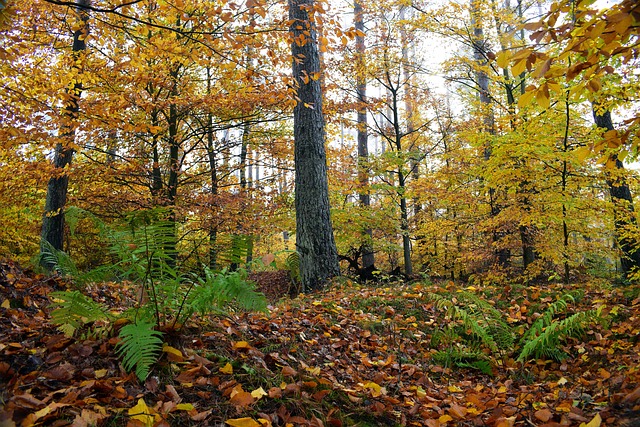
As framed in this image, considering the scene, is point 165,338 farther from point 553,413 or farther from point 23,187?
point 23,187

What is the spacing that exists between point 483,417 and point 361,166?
9627 millimetres

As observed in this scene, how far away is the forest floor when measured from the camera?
2133 mm

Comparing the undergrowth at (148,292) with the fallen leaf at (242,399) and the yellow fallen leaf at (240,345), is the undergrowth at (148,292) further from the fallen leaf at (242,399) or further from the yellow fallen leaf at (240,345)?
the fallen leaf at (242,399)

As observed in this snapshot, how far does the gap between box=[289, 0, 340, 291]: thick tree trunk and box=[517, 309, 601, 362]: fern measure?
3.30 meters

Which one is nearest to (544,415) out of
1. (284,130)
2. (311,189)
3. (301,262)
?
(301,262)

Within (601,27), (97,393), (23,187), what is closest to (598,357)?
(601,27)

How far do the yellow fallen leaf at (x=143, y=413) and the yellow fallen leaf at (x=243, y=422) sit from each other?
363mm

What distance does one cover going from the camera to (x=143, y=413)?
77.9 inches

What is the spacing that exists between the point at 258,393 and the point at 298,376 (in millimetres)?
463

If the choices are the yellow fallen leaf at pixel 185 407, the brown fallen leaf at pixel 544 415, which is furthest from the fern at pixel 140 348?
the brown fallen leaf at pixel 544 415

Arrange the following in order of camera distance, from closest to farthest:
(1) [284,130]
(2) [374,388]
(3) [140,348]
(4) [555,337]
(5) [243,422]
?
(5) [243,422], (3) [140,348], (2) [374,388], (4) [555,337], (1) [284,130]

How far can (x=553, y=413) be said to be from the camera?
2625 mm

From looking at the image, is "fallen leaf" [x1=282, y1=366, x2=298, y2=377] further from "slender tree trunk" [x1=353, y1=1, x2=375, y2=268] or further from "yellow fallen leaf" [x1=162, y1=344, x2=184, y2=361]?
"slender tree trunk" [x1=353, y1=1, x2=375, y2=268]

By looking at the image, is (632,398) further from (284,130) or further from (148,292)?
(284,130)
